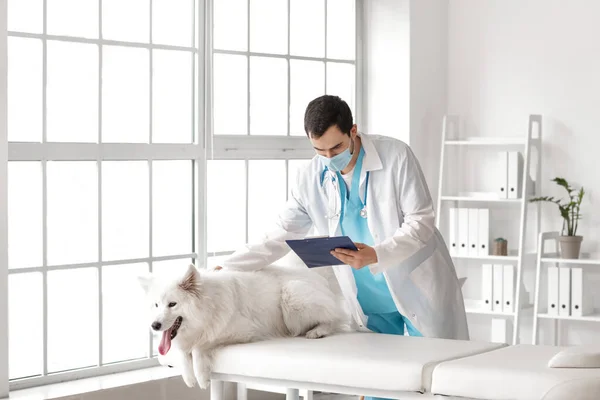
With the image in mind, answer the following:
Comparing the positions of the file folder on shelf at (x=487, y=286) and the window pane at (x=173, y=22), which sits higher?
the window pane at (x=173, y=22)

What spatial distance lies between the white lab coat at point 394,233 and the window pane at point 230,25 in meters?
1.50

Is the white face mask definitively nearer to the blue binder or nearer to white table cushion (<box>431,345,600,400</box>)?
the blue binder

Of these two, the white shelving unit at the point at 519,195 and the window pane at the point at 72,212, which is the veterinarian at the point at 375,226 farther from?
the white shelving unit at the point at 519,195

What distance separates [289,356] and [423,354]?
0.35 meters

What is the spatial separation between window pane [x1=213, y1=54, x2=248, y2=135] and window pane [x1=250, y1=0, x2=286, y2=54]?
145 mm

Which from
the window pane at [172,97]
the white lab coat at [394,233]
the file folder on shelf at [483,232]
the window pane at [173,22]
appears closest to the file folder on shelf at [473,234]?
the file folder on shelf at [483,232]

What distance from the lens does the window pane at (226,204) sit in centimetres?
414

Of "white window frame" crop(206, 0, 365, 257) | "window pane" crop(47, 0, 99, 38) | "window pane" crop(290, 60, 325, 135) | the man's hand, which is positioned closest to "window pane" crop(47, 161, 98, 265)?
"window pane" crop(47, 0, 99, 38)

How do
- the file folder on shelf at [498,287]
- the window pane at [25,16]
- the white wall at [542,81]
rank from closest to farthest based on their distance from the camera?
1. the window pane at [25,16]
2. the white wall at [542,81]
3. the file folder on shelf at [498,287]

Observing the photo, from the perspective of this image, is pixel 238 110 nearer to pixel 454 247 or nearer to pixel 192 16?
pixel 192 16

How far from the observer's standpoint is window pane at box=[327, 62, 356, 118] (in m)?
4.79

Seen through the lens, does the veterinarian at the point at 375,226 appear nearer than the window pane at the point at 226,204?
Yes

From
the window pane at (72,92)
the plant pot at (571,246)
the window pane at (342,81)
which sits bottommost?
the plant pot at (571,246)

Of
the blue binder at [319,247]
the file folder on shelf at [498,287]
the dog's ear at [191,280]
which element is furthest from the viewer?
the file folder on shelf at [498,287]
